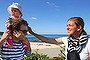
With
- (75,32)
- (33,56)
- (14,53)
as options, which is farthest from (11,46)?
(33,56)

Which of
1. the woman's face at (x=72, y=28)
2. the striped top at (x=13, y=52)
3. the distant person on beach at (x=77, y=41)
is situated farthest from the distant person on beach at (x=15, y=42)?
the woman's face at (x=72, y=28)

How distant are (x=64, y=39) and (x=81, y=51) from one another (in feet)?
1.31

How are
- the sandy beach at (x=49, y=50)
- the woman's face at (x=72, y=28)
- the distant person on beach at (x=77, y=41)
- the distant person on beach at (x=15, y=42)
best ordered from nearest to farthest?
the distant person on beach at (x=15, y=42) → the distant person on beach at (x=77, y=41) → the woman's face at (x=72, y=28) → the sandy beach at (x=49, y=50)

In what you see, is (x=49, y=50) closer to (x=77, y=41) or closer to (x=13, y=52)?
(x=77, y=41)

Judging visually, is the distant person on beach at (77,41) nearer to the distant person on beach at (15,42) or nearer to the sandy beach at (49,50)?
the distant person on beach at (15,42)

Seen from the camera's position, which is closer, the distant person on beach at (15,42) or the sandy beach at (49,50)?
the distant person on beach at (15,42)

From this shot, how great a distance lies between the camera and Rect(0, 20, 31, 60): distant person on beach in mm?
3963

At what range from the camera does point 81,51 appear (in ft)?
14.3

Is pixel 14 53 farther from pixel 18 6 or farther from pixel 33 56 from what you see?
pixel 33 56

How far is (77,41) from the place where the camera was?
4418 millimetres

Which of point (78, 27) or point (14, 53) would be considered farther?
point (78, 27)

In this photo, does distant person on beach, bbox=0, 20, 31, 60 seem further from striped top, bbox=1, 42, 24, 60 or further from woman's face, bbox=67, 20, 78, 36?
woman's face, bbox=67, 20, 78, 36

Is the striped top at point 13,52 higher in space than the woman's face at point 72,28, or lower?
lower

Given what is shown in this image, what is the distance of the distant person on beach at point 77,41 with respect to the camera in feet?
14.2
